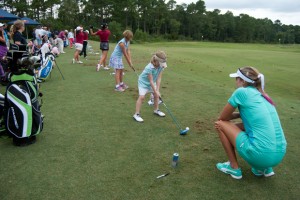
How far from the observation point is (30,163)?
4.26 metres

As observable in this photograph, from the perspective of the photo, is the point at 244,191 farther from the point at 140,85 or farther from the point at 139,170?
the point at 140,85

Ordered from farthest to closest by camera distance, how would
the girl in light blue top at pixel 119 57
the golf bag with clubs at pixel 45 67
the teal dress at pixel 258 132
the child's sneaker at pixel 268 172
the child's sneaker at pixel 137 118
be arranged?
the golf bag with clubs at pixel 45 67
the girl in light blue top at pixel 119 57
the child's sneaker at pixel 137 118
the child's sneaker at pixel 268 172
the teal dress at pixel 258 132

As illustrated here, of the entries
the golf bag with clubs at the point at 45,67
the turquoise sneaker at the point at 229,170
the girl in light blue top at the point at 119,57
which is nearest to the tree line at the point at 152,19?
the golf bag with clubs at the point at 45,67

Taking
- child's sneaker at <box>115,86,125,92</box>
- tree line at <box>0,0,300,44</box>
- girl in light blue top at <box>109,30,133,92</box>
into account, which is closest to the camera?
girl in light blue top at <box>109,30,133,92</box>

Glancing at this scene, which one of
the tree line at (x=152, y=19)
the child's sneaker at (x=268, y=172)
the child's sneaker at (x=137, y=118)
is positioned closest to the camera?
the child's sneaker at (x=268, y=172)

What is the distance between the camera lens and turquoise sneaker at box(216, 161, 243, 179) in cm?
403

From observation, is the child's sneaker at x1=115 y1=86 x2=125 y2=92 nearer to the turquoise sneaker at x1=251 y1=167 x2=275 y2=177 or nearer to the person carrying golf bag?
the person carrying golf bag

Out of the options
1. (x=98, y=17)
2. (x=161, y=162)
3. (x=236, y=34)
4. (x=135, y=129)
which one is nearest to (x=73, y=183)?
(x=161, y=162)

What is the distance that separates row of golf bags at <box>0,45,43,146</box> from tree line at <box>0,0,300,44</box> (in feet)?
172

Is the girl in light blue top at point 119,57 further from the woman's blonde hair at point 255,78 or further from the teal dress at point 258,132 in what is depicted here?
the teal dress at point 258,132

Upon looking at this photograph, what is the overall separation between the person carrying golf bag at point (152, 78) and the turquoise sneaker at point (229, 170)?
2365 millimetres

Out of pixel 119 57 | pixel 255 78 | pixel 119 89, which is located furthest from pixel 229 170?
pixel 119 57

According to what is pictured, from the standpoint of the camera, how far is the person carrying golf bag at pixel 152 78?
593 cm

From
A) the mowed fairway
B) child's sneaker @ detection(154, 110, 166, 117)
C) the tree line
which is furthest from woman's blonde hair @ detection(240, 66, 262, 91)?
the tree line
